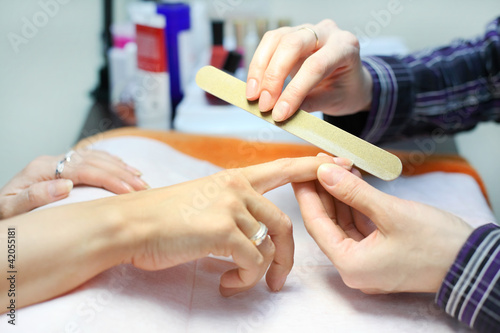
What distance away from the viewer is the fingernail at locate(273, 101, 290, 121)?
2.11ft

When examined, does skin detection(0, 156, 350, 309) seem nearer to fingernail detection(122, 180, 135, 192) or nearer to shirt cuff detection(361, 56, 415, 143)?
fingernail detection(122, 180, 135, 192)

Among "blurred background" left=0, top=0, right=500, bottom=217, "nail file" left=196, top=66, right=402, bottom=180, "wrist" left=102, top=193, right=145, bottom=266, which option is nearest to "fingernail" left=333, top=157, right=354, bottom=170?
"nail file" left=196, top=66, right=402, bottom=180

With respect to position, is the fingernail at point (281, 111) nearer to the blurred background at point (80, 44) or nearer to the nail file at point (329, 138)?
the nail file at point (329, 138)

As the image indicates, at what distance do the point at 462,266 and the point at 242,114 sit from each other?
79cm

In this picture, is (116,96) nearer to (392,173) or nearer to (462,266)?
(392,173)

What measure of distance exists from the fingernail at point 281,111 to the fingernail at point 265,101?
1 centimetres

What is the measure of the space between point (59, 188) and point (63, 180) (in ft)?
0.07

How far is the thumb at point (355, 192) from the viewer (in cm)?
55

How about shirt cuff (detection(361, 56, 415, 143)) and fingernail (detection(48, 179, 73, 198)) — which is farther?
shirt cuff (detection(361, 56, 415, 143))

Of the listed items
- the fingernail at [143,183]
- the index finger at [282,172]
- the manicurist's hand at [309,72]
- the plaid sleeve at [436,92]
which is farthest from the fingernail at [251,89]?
the plaid sleeve at [436,92]

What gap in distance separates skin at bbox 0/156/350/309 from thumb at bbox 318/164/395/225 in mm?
79

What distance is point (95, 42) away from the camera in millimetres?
1357

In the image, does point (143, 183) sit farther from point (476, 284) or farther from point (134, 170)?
point (476, 284)

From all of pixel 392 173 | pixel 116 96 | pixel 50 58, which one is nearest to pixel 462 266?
pixel 392 173
